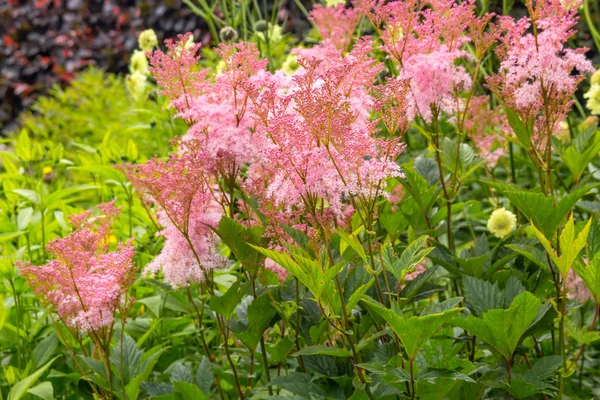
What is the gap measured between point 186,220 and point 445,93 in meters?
0.55

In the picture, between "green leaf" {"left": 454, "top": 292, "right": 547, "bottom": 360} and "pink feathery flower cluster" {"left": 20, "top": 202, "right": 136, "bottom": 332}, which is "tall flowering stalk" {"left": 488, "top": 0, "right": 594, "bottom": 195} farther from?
"pink feathery flower cluster" {"left": 20, "top": 202, "right": 136, "bottom": 332}

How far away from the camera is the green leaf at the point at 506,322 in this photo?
3.92 feet

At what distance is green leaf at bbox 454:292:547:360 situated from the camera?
120 cm

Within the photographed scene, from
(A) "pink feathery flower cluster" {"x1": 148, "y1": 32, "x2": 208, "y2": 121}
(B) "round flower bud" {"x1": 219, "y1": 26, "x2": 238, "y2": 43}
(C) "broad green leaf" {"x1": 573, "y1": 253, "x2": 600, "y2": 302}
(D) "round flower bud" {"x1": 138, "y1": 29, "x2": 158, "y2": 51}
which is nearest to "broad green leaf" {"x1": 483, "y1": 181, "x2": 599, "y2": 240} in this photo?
(C) "broad green leaf" {"x1": 573, "y1": 253, "x2": 600, "y2": 302}

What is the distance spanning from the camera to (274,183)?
1257 mm

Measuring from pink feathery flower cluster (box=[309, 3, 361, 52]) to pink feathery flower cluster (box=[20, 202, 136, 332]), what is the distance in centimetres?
88

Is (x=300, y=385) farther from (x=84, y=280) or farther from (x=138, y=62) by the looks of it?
(x=138, y=62)

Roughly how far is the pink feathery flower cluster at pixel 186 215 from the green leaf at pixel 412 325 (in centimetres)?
40

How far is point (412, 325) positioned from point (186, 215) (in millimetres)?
478

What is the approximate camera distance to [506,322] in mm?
1210

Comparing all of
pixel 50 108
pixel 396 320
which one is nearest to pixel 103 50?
pixel 50 108

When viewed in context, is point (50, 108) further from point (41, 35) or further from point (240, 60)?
point (240, 60)

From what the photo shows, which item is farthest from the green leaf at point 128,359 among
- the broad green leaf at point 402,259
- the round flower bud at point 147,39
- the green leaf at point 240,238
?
the round flower bud at point 147,39

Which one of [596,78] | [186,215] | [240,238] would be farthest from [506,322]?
[596,78]
